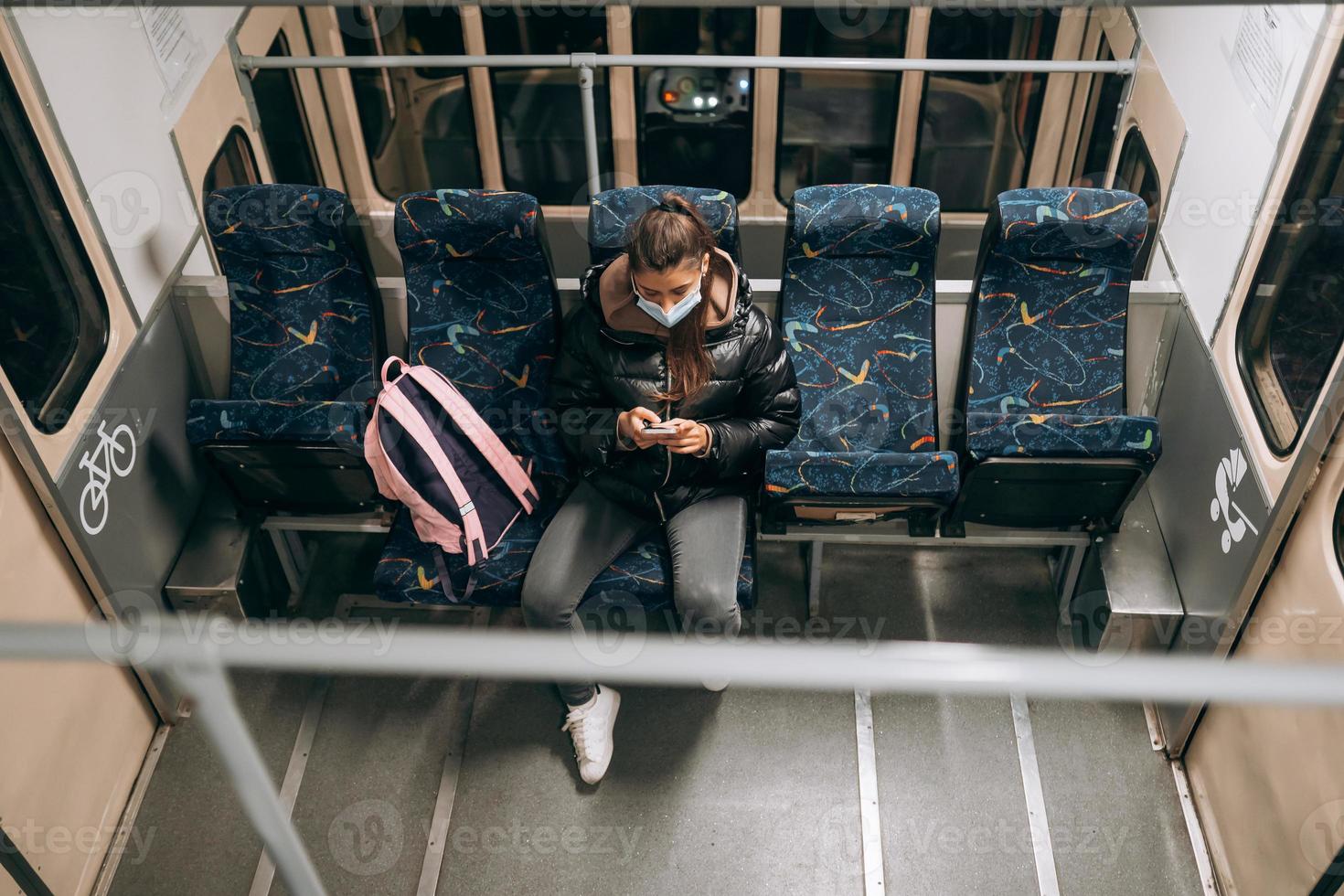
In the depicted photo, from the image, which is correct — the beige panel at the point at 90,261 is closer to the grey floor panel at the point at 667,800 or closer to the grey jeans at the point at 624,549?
the grey jeans at the point at 624,549

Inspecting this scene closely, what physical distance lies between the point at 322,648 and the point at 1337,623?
2489 mm

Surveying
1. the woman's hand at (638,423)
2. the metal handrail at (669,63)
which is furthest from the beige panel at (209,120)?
the woman's hand at (638,423)

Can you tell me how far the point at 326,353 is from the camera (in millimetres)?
3715

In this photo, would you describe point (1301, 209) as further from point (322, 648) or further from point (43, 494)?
point (43, 494)

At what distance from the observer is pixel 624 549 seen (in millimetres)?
3340

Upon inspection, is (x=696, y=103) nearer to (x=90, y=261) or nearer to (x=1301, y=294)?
(x=90, y=261)

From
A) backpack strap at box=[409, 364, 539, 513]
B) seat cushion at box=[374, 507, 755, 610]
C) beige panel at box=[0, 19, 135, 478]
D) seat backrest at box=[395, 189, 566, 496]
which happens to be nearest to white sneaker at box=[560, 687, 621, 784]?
seat cushion at box=[374, 507, 755, 610]

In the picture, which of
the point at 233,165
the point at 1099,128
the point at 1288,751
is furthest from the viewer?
the point at 1099,128

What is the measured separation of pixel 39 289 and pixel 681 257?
1.78 m

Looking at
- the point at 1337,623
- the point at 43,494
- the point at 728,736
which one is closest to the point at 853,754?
the point at 728,736

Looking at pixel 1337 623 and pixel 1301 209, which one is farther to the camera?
pixel 1301 209

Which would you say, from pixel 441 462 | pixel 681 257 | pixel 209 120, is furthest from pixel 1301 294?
pixel 209 120

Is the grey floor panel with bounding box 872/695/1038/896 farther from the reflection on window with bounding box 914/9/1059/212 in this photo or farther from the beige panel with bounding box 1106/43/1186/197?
the reflection on window with bounding box 914/9/1059/212

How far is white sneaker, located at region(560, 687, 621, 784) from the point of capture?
344cm
